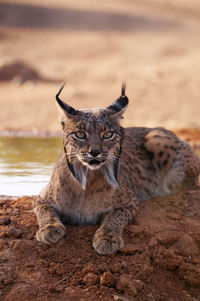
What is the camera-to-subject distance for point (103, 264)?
4.13 metres

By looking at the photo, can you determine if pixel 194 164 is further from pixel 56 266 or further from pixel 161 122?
pixel 161 122

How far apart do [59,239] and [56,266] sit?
369 millimetres

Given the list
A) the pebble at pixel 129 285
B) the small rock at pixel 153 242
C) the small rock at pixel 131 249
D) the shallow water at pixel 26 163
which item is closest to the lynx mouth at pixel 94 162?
the small rock at pixel 131 249

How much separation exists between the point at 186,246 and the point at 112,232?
76 centimetres

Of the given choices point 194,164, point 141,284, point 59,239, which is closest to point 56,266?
point 59,239

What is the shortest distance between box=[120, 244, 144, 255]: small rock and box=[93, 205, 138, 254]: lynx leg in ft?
0.15

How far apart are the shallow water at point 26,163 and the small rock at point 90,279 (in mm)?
2707

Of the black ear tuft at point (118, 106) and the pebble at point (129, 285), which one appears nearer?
the pebble at point (129, 285)

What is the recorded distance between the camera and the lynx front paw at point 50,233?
4344mm

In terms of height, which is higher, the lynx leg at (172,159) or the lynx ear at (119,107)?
the lynx ear at (119,107)

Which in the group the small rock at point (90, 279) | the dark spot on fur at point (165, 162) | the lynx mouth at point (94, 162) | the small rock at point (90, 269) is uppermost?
the lynx mouth at point (94, 162)

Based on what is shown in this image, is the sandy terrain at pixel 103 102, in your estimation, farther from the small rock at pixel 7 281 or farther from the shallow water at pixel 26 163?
the shallow water at pixel 26 163

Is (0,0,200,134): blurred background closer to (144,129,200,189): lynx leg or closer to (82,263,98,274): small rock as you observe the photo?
(144,129,200,189): lynx leg

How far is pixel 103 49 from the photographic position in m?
34.8
